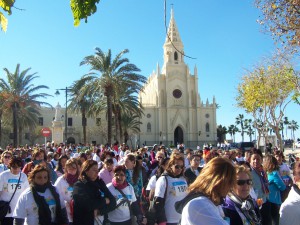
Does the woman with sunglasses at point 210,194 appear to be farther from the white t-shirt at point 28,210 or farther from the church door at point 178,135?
the church door at point 178,135

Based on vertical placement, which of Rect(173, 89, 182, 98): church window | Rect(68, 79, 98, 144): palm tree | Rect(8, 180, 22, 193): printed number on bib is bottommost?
Rect(8, 180, 22, 193): printed number on bib

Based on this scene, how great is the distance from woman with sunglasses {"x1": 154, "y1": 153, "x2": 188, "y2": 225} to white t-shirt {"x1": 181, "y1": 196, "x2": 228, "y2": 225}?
8.82 ft

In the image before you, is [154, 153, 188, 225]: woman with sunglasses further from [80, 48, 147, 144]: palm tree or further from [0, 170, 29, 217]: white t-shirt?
[80, 48, 147, 144]: palm tree

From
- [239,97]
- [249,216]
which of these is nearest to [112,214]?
[249,216]

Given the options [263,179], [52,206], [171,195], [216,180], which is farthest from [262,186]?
[216,180]

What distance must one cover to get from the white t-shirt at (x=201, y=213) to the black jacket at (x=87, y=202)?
2525 millimetres

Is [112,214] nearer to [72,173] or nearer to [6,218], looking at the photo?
[72,173]

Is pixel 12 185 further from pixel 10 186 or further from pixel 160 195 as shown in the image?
pixel 160 195

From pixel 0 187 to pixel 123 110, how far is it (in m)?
27.9

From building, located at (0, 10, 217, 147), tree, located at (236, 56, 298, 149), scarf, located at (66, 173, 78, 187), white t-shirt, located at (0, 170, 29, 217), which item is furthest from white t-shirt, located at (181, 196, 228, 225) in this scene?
building, located at (0, 10, 217, 147)

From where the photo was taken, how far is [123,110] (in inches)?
1339

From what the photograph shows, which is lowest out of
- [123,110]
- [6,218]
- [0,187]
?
[6,218]

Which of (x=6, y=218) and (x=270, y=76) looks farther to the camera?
(x=270, y=76)

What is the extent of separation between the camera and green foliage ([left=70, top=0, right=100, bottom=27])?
2447 mm
